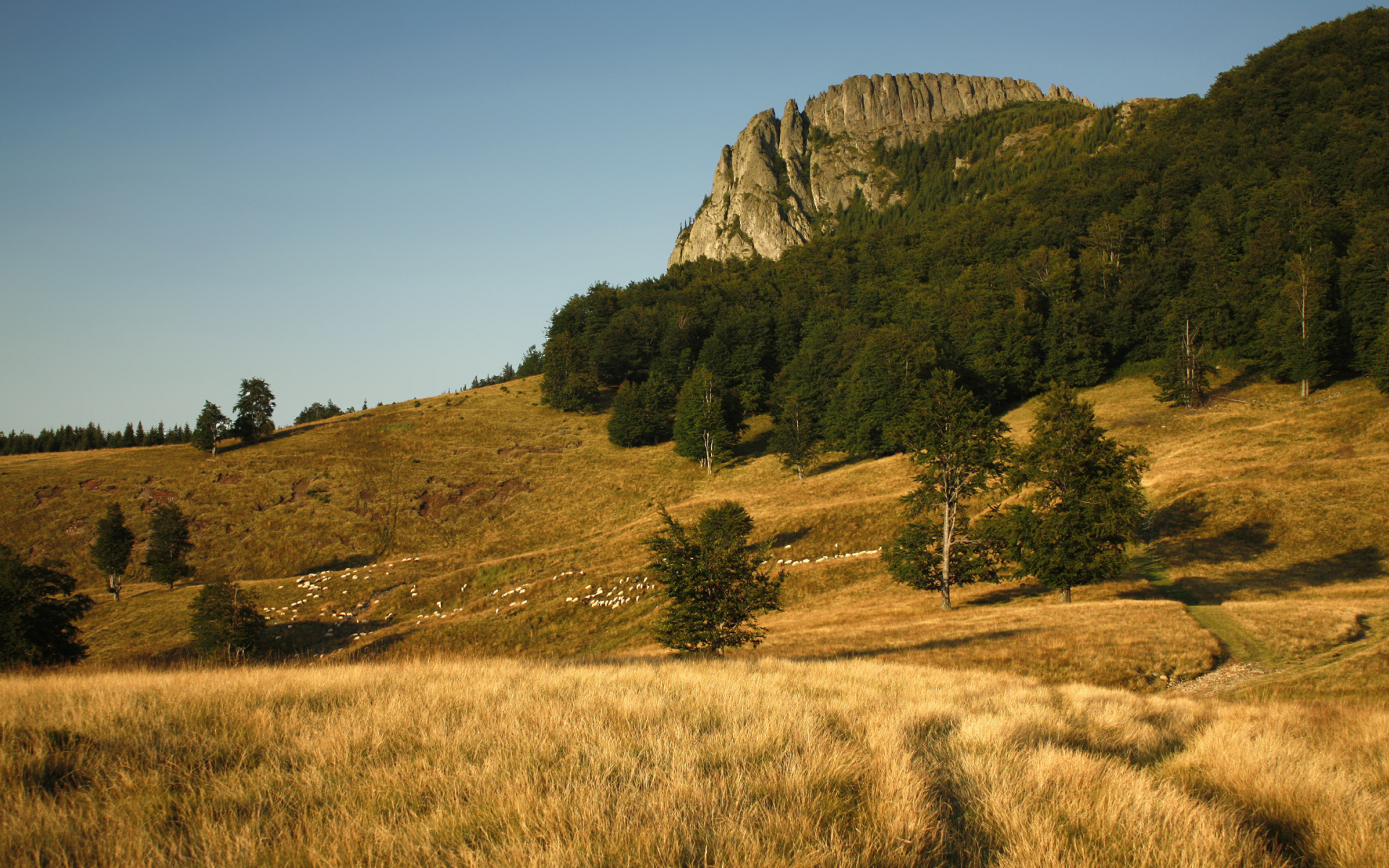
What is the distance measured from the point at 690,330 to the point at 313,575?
69.3 metres

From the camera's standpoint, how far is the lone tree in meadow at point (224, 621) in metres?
32.9

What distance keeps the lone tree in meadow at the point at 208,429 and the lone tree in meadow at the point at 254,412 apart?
3.62 meters

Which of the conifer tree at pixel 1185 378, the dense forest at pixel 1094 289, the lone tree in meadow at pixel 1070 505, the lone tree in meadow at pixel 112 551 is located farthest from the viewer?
the dense forest at pixel 1094 289

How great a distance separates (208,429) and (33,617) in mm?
51530

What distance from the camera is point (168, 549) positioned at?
5028cm

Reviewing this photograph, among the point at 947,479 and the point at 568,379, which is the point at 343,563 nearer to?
the point at 568,379

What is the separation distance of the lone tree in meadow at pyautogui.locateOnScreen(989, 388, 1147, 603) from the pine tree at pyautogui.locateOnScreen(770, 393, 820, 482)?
103 feet

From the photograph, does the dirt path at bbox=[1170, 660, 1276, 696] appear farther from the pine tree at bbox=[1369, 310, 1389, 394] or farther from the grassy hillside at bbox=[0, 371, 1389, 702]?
the pine tree at bbox=[1369, 310, 1389, 394]

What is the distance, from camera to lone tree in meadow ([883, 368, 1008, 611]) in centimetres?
3206

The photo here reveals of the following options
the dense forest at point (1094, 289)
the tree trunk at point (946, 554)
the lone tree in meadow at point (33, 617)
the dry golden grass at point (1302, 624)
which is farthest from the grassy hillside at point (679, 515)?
the dense forest at point (1094, 289)

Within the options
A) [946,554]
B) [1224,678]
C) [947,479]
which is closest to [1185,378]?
[947,479]

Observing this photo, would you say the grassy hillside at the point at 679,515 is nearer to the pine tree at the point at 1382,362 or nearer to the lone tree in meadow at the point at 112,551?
the pine tree at the point at 1382,362

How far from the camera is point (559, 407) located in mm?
91625

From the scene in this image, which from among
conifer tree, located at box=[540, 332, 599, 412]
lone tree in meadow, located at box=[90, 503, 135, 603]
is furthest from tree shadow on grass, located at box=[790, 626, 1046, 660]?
conifer tree, located at box=[540, 332, 599, 412]
